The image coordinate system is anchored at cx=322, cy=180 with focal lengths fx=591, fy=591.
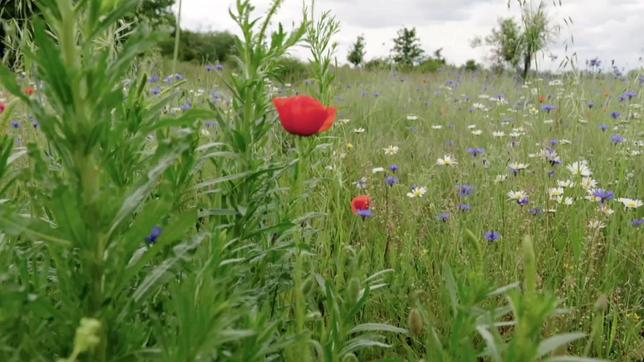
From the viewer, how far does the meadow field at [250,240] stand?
0.77 metres

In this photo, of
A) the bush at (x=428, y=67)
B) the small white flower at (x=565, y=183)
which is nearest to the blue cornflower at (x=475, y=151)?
the small white flower at (x=565, y=183)

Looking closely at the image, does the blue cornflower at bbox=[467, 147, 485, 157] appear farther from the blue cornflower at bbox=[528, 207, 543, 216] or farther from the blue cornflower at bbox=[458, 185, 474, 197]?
the blue cornflower at bbox=[528, 207, 543, 216]

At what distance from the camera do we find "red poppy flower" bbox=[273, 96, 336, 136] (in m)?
1.37

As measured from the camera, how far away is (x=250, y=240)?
5.10ft

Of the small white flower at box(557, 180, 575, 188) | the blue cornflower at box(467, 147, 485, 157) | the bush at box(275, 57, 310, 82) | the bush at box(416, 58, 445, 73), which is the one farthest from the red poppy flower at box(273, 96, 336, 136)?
the bush at box(416, 58, 445, 73)

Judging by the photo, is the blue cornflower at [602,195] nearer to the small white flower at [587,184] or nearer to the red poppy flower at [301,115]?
the small white flower at [587,184]

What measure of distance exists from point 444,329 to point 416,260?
0.48 meters

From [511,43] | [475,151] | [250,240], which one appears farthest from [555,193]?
[511,43]

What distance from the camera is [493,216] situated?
2322 mm

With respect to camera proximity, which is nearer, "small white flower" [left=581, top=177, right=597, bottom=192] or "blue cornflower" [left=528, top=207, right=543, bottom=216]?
"blue cornflower" [left=528, top=207, right=543, bottom=216]

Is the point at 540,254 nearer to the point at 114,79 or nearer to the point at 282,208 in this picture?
the point at 282,208

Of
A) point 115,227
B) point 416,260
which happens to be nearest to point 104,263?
point 115,227

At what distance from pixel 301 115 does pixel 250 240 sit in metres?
0.39

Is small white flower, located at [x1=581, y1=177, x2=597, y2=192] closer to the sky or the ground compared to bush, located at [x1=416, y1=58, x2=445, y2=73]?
closer to the ground
